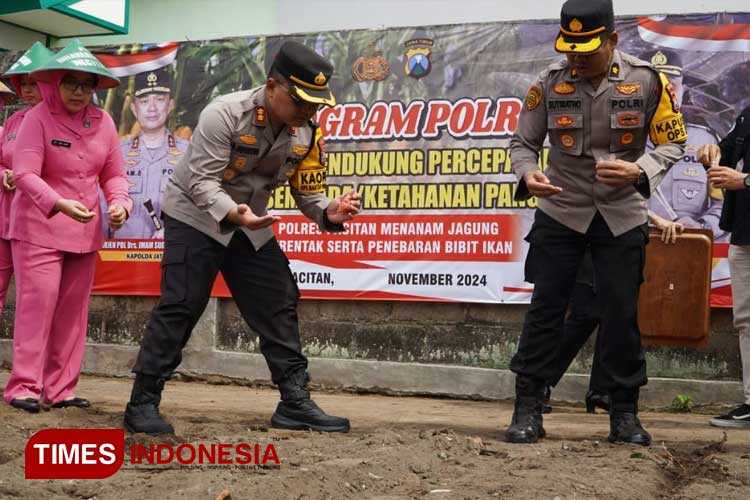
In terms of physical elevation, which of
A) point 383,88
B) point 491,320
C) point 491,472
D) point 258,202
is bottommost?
point 491,472

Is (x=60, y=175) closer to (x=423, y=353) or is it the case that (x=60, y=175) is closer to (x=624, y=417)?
(x=423, y=353)

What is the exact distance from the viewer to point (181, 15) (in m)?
11.8

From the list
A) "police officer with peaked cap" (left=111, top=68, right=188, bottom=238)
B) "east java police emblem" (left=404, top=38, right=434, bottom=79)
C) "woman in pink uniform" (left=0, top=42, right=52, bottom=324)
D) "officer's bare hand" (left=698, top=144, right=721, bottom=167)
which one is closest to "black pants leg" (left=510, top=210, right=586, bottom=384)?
"officer's bare hand" (left=698, top=144, right=721, bottom=167)

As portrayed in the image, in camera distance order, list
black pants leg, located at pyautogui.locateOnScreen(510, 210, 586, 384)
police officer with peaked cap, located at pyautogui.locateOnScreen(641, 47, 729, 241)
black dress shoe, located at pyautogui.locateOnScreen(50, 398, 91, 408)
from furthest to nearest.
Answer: police officer with peaked cap, located at pyautogui.locateOnScreen(641, 47, 729, 241) < black dress shoe, located at pyautogui.locateOnScreen(50, 398, 91, 408) < black pants leg, located at pyautogui.locateOnScreen(510, 210, 586, 384)

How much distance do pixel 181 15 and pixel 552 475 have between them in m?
9.15

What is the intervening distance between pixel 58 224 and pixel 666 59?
400cm

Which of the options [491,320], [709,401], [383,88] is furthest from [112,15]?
[709,401]

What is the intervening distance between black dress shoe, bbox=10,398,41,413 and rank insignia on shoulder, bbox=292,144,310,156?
193cm

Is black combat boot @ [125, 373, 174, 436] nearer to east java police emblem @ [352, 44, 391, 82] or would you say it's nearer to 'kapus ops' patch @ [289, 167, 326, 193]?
'kapus ops' patch @ [289, 167, 326, 193]

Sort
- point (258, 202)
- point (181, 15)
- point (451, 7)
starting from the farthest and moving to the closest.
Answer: point (181, 15)
point (451, 7)
point (258, 202)

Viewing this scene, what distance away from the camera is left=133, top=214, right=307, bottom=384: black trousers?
16.1 ft

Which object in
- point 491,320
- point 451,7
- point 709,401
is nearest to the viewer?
point 709,401

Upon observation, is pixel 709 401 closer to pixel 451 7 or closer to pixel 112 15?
pixel 451 7

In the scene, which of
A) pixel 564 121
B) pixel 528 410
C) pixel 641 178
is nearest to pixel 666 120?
pixel 641 178
